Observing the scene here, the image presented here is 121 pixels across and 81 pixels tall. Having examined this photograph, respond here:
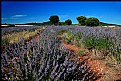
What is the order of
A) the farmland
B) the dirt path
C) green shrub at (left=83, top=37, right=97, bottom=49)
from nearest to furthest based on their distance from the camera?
the farmland
the dirt path
green shrub at (left=83, top=37, right=97, bottom=49)

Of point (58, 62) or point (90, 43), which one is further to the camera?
point (90, 43)

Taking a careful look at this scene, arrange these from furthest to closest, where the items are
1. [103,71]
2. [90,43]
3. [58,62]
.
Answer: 1. [90,43]
2. [103,71]
3. [58,62]

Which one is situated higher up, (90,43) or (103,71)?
(90,43)

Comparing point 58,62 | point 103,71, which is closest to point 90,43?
point 103,71

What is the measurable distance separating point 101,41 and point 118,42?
1.01 metres

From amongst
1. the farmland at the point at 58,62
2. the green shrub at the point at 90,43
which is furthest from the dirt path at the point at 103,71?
the green shrub at the point at 90,43

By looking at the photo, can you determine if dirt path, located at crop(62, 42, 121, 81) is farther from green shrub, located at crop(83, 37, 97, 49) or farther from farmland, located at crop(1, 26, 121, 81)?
green shrub, located at crop(83, 37, 97, 49)

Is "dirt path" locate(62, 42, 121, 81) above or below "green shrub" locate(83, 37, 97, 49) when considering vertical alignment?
below

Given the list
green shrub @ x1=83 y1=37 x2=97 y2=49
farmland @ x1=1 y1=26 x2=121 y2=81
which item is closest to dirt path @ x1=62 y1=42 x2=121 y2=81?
farmland @ x1=1 y1=26 x2=121 y2=81

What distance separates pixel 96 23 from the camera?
36.6 m

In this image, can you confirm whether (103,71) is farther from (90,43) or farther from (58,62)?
(90,43)

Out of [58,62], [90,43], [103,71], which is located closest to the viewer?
[58,62]

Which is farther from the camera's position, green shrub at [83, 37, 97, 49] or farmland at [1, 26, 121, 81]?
green shrub at [83, 37, 97, 49]

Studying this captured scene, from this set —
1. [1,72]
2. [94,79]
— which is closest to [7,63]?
[1,72]
